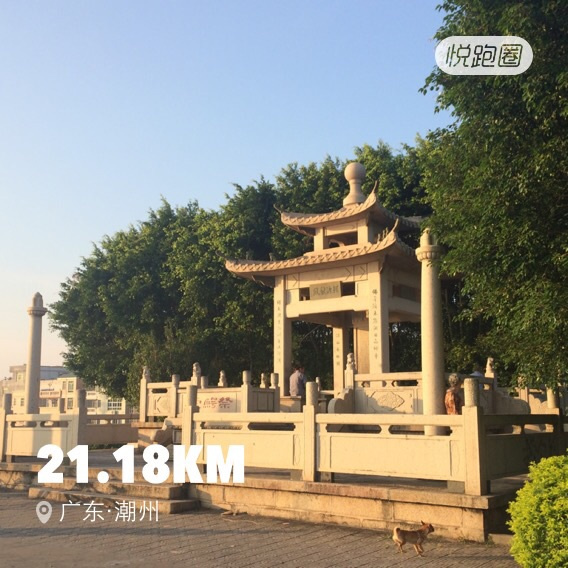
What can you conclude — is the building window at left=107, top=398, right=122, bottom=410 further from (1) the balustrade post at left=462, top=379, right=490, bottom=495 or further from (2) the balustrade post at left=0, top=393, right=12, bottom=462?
(1) the balustrade post at left=462, top=379, right=490, bottom=495

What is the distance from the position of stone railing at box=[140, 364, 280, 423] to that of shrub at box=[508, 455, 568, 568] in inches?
324

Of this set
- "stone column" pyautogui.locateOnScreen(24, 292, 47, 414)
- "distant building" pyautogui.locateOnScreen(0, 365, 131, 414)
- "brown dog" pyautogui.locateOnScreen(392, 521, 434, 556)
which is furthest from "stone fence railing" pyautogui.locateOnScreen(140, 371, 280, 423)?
"distant building" pyautogui.locateOnScreen(0, 365, 131, 414)

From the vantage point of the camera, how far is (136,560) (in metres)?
6.60

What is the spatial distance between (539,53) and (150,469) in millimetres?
8205

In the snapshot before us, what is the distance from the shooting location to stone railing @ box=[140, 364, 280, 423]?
14445 millimetres

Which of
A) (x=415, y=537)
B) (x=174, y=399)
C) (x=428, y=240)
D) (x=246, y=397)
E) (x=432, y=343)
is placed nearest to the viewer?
(x=415, y=537)

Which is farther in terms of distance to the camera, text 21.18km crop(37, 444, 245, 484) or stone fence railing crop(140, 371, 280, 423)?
stone fence railing crop(140, 371, 280, 423)

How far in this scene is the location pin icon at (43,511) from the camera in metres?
9.16

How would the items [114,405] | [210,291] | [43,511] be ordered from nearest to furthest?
[43,511] < [210,291] < [114,405]

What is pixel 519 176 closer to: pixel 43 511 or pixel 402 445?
pixel 402 445

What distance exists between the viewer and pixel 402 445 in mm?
7930

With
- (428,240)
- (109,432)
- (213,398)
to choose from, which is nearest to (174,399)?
(213,398)

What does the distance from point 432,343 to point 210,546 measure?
427 centimetres

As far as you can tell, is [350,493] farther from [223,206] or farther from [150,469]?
[223,206]
